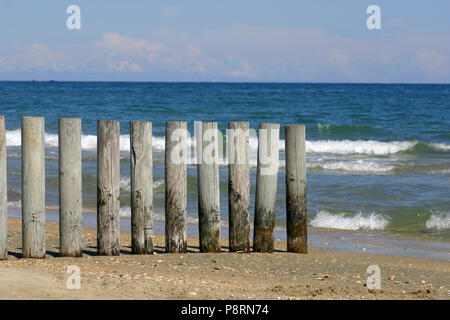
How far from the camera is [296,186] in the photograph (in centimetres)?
715

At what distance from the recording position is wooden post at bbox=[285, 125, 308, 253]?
706 cm

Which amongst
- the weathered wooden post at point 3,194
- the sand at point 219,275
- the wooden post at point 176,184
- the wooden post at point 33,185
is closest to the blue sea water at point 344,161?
the sand at point 219,275

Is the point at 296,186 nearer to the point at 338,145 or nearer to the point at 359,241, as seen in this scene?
the point at 359,241

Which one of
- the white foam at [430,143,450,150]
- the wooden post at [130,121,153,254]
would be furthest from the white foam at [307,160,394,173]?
the wooden post at [130,121,153,254]

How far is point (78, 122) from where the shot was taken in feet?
21.8

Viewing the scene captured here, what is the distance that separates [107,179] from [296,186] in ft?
7.21

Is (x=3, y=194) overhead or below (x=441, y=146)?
below

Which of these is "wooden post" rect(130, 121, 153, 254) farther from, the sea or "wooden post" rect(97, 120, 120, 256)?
the sea

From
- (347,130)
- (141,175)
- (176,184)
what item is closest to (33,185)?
(141,175)

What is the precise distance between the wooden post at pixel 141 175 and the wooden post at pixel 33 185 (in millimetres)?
990
